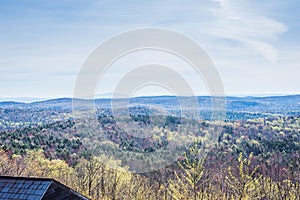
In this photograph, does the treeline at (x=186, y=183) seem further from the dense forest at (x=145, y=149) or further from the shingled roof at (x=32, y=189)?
the shingled roof at (x=32, y=189)

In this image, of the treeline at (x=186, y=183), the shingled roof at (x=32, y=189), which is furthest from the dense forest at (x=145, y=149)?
the shingled roof at (x=32, y=189)

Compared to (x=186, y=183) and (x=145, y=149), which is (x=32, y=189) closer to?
(x=186, y=183)

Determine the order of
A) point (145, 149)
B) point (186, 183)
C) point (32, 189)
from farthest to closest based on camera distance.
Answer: point (145, 149) < point (186, 183) < point (32, 189)

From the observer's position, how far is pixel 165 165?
70.2 meters

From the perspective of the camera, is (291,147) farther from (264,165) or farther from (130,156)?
(130,156)

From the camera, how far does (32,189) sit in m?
11.0

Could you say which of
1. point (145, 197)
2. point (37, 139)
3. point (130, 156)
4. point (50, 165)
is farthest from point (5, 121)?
point (145, 197)

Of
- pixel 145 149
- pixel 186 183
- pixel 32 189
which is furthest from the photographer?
pixel 145 149

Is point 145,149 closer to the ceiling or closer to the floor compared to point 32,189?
closer to the floor

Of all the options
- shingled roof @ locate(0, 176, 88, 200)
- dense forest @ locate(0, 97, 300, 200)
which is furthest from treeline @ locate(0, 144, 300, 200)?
shingled roof @ locate(0, 176, 88, 200)

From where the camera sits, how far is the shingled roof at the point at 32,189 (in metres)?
10.9

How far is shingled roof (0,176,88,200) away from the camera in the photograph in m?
10.9

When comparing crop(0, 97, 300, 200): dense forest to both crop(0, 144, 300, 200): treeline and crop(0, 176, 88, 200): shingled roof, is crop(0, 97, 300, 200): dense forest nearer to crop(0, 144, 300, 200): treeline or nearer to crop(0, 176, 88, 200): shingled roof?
crop(0, 144, 300, 200): treeline

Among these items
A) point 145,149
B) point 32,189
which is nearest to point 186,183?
point 32,189
